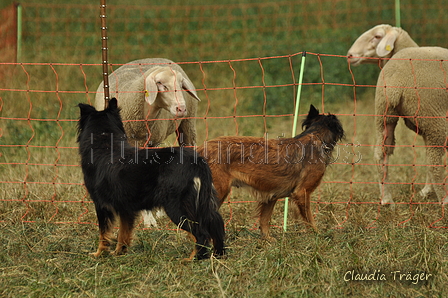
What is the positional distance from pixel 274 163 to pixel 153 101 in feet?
5.00

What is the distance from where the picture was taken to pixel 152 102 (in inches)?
221

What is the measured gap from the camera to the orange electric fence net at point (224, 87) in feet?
19.8

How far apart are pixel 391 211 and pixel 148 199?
2.68 meters

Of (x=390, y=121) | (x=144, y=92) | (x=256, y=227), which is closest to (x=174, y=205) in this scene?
(x=256, y=227)

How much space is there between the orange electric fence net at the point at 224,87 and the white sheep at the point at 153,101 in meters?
0.41

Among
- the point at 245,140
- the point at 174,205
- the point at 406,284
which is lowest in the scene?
the point at 406,284

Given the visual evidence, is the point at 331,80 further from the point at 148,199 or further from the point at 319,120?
the point at 148,199

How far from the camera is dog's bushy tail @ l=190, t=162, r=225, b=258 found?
4.17m

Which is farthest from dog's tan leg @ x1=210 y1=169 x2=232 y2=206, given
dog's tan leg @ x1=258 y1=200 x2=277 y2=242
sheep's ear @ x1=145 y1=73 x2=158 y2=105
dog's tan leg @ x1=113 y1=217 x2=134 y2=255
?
sheep's ear @ x1=145 y1=73 x2=158 y2=105

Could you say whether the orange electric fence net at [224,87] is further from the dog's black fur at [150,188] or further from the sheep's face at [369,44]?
the dog's black fur at [150,188]

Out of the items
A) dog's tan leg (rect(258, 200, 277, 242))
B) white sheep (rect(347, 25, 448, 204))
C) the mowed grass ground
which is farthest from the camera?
white sheep (rect(347, 25, 448, 204))

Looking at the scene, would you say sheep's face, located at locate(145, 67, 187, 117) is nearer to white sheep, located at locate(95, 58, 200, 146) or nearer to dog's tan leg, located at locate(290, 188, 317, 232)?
white sheep, located at locate(95, 58, 200, 146)

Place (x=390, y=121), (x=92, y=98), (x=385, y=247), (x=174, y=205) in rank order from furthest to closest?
(x=92, y=98) → (x=390, y=121) → (x=385, y=247) → (x=174, y=205)

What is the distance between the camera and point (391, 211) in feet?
18.4
